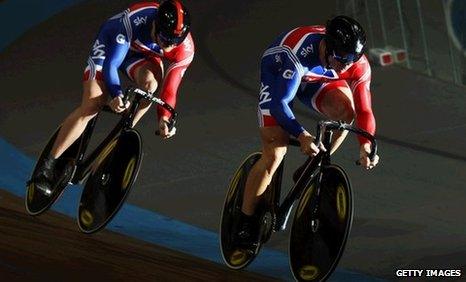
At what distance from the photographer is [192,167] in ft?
30.5

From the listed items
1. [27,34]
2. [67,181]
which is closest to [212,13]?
[27,34]

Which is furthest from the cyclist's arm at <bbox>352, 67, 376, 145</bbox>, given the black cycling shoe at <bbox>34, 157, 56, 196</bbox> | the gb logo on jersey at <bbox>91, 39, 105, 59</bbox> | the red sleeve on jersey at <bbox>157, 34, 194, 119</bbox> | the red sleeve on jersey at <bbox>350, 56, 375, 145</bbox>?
the black cycling shoe at <bbox>34, 157, 56, 196</bbox>

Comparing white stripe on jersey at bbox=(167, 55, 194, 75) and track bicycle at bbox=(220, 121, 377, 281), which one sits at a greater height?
white stripe on jersey at bbox=(167, 55, 194, 75)

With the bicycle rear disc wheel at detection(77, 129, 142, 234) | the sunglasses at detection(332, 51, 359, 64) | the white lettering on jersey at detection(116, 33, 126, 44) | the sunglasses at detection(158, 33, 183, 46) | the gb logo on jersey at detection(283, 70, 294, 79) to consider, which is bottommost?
the bicycle rear disc wheel at detection(77, 129, 142, 234)

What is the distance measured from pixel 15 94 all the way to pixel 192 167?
6.65 feet

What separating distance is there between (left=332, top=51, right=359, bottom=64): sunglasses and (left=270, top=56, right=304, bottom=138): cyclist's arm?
0.93 feet

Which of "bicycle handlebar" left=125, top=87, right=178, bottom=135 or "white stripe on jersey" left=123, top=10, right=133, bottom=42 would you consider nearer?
"bicycle handlebar" left=125, top=87, right=178, bottom=135

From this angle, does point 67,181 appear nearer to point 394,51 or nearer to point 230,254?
point 230,254

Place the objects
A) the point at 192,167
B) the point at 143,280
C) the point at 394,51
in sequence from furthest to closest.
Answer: the point at 394,51 → the point at 192,167 → the point at 143,280

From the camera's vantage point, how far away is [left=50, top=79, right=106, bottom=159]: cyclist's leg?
7656 mm

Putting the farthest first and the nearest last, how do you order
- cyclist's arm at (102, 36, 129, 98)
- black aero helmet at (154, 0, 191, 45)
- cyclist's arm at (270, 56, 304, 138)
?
cyclist's arm at (102, 36, 129, 98) < black aero helmet at (154, 0, 191, 45) < cyclist's arm at (270, 56, 304, 138)

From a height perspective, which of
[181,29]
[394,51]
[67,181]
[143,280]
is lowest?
[143,280]

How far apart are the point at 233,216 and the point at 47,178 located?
1152mm

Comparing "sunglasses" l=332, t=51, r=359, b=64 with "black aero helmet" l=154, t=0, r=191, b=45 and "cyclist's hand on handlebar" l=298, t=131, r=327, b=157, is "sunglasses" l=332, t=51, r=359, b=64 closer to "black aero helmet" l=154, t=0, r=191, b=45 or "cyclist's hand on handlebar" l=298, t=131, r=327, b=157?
"cyclist's hand on handlebar" l=298, t=131, r=327, b=157
